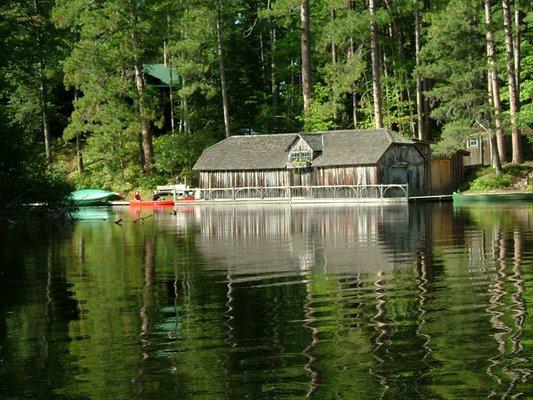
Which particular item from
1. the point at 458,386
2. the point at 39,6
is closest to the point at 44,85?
the point at 39,6

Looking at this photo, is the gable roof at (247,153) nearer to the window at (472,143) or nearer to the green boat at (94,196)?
the green boat at (94,196)

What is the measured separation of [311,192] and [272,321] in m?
48.2

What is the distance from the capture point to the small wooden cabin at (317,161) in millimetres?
57906

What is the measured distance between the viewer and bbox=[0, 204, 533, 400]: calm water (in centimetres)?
880

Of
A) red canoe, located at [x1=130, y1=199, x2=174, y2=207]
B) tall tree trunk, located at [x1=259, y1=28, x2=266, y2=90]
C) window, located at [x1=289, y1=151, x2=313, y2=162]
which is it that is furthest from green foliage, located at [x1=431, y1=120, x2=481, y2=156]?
tall tree trunk, located at [x1=259, y1=28, x2=266, y2=90]

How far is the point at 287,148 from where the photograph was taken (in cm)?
6172

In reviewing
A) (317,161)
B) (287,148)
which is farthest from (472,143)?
(287,148)

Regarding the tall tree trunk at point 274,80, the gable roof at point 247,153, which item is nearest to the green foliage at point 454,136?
the gable roof at point 247,153

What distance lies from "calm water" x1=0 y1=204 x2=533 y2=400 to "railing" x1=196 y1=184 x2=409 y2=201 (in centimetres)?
3175

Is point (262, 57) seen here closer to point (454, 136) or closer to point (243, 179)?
point (243, 179)

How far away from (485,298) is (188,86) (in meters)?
53.0

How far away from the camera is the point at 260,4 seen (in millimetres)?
80062

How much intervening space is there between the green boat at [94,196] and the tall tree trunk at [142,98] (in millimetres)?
4076

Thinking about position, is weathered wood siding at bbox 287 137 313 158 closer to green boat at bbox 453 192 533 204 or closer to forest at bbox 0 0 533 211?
forest at bbox 0 0 533 211
